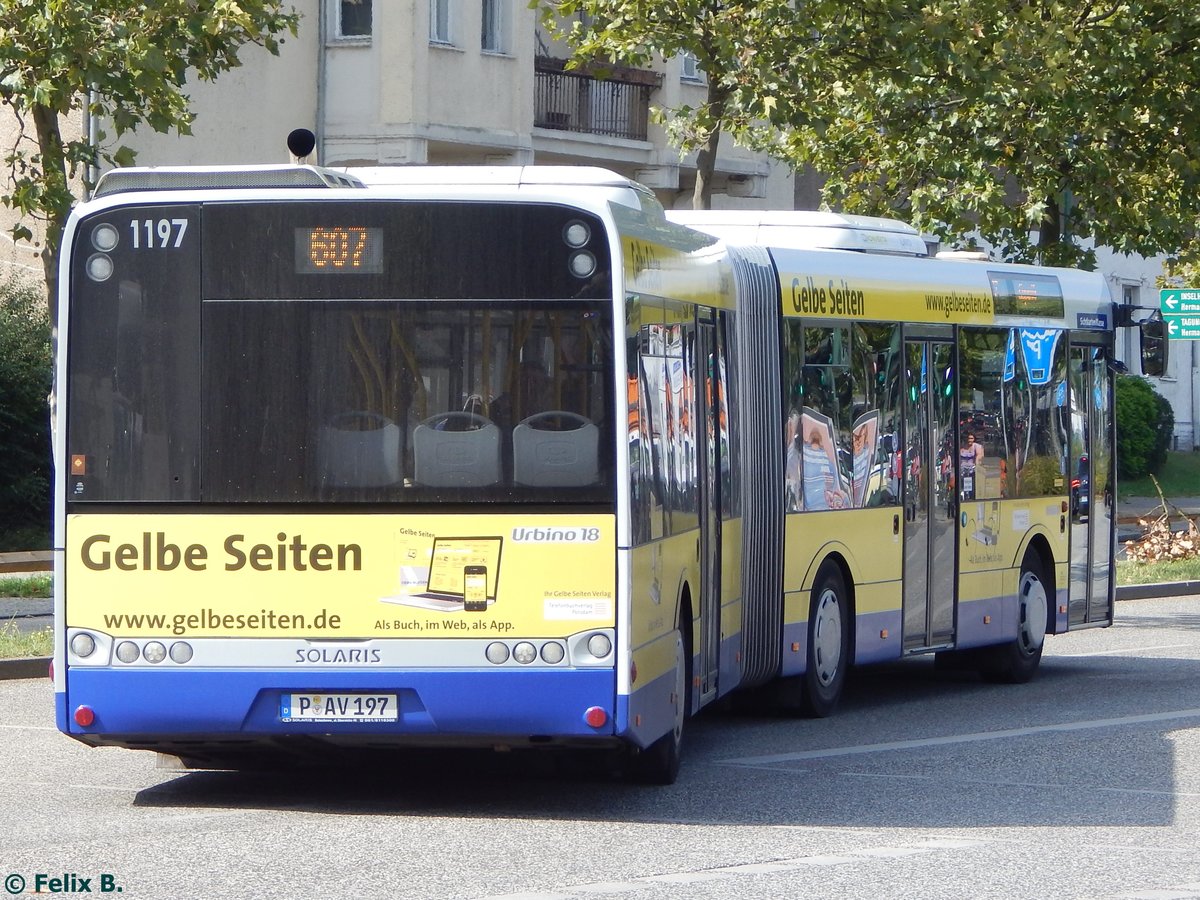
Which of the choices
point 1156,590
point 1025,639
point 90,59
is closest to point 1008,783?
point 1025,639

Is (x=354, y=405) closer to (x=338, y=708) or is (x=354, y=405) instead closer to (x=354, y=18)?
(x=338, y=708)

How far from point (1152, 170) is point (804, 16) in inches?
283

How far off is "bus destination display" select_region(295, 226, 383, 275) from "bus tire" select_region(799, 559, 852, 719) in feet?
16.2

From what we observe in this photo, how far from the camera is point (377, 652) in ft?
30.7

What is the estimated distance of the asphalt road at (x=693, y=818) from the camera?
26.3ft

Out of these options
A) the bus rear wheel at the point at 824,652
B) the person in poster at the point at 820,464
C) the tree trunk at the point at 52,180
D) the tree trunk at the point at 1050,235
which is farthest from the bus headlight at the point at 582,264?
the tree trunk at the point at 1050,235

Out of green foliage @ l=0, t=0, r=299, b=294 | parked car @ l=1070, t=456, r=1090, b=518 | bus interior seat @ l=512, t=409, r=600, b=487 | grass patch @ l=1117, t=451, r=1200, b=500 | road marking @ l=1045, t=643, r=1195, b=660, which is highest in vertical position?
green foliage @ l=0, t=0, r=299, b=294

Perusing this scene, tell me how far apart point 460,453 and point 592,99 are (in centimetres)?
2674

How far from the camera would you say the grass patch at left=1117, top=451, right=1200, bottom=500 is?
44438mm

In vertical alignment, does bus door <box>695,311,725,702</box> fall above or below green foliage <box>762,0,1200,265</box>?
below

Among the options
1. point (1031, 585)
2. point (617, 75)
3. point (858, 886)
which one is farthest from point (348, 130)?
point (858, 886)

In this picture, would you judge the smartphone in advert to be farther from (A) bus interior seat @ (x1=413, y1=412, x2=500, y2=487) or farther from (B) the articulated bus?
(A) bus interior seat @ (x1=413, y1=412, x2=500, y2=487)

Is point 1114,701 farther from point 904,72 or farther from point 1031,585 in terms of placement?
point 904,72

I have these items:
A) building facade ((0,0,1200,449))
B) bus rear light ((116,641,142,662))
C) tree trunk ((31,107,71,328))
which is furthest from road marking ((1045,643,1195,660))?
building facade ((0,0,1200,449))
